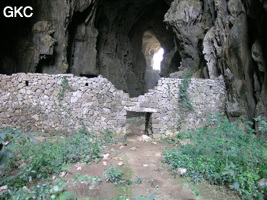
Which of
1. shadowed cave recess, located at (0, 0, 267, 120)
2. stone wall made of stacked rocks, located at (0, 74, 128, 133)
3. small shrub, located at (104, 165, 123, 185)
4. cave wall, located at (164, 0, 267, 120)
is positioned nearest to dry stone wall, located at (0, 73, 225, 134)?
stone wall made of stacked rocks, located at (0, 74, 128, 133)

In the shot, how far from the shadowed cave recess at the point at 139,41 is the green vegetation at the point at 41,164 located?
21.0 ft

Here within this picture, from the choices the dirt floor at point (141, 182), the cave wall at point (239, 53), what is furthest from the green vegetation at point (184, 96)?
the dirt floor at point (141, 182)

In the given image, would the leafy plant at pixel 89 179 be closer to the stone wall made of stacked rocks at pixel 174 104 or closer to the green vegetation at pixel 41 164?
the green vegetation at pixel 41 164

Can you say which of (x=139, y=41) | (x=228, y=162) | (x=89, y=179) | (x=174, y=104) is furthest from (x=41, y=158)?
(x=139, y=41)

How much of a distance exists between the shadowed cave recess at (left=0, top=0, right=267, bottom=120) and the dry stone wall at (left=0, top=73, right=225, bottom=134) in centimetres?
142

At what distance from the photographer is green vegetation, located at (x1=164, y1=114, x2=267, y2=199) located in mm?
4109

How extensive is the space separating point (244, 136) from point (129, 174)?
3517 mm

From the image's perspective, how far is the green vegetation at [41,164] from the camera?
3.92 m

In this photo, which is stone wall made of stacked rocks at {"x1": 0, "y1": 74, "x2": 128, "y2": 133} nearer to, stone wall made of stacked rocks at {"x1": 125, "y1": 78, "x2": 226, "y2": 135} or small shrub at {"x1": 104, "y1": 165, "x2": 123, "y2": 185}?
stone wall made of stacked rocks at {"x1": 125, "y1": 78, "x2": 226, "y2": 135}

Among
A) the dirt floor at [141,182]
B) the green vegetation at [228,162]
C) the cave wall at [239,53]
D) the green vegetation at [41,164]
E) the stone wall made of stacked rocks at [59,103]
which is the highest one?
the cave wall at [239,53]

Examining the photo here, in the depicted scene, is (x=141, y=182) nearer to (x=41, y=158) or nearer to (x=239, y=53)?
(x=41, y=158)

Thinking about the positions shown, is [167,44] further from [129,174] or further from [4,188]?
[4,188]

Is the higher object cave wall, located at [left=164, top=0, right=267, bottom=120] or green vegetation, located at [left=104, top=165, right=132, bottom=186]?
cave wall, located at [left=164, top=0, right=267, bottom=120]

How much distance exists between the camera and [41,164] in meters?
5.14
